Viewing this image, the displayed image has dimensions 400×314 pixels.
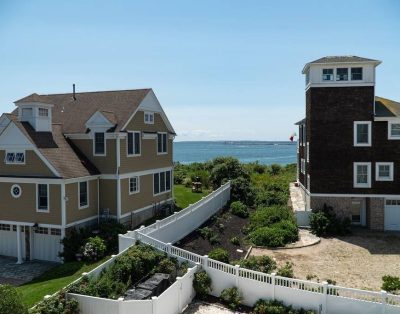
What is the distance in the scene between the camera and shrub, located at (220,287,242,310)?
16016 mm

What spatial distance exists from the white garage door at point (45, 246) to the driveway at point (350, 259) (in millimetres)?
10671

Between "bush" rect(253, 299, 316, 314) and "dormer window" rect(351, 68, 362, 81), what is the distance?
18.0 metres

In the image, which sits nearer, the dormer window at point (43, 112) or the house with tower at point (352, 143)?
the dormer window at point (43, 112)

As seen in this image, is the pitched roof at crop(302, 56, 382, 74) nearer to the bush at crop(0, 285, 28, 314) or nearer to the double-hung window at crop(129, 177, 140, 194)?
the double-hung window at crop(129, 177, 140, 194)

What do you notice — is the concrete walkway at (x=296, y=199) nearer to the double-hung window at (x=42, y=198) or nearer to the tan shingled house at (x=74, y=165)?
the tan shingled house at (x=74, y=165)

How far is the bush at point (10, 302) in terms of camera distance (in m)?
11.4

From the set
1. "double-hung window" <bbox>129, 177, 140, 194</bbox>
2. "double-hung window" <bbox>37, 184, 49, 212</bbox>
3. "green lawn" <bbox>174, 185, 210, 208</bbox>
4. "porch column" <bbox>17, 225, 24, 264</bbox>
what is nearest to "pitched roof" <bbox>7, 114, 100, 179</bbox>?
"double-hung window" <bbox>37, 184, 49, 212</bbox>

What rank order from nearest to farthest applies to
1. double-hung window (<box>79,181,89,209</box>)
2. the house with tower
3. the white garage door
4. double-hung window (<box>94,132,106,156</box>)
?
the white garage door < double-hung window (<box>79,181,89,209</box>) < double-hung window (<box>94,132,106,156</box>) < the house with tower

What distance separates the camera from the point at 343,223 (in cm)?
2738

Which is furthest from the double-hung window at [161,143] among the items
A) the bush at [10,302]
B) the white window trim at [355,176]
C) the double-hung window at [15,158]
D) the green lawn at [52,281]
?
the bush at [10,302]

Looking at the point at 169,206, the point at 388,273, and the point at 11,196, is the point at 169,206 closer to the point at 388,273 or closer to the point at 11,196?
the point at 11,196

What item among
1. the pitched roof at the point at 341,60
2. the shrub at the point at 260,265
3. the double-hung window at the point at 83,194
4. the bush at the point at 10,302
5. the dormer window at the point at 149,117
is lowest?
the shrub at the point at 260,265

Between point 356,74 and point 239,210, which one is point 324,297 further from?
point 356,74

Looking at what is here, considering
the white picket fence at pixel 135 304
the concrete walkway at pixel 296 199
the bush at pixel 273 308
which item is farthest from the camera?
the concrete walkway at pixel 296 199
